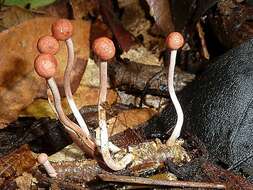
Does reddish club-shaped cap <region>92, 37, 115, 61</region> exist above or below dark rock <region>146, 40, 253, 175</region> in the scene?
above

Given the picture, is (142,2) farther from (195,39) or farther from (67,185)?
(67,185)

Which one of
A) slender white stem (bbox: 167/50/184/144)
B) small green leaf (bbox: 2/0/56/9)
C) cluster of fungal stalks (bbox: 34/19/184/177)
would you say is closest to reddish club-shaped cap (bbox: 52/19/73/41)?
cluster of fungal stalks (bbox: 34/19/184/177)

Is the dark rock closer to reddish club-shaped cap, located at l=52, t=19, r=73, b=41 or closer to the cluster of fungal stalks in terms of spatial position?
the cluster of fungal stalks

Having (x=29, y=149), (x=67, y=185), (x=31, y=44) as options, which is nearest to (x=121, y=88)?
(x=31, y=44)

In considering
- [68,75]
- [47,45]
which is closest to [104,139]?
[68,75]

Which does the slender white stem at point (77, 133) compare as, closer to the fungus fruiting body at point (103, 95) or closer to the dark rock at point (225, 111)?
the fungus fruiting body at point (103, 95)

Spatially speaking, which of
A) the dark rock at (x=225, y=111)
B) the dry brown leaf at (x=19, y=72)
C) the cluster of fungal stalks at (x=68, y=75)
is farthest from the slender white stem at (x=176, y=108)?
the dry brown leaf at (x=19, y=72)

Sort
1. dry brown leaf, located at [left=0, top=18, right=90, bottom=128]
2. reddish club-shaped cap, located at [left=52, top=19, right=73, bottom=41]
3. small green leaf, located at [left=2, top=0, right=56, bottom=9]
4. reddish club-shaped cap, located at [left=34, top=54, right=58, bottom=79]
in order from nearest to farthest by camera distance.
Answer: reddish club-shaped cap, located at [left=34, top=54, right=58, bottom=79], reddish club-shaped cap, located at [left=52, top=19, right=73, bottom=41], dry brown leaf, located at [left=0, top=18, right=90, bottom=128], small green leaf, located at [left=2, top=0, right=56, bottom=9]
